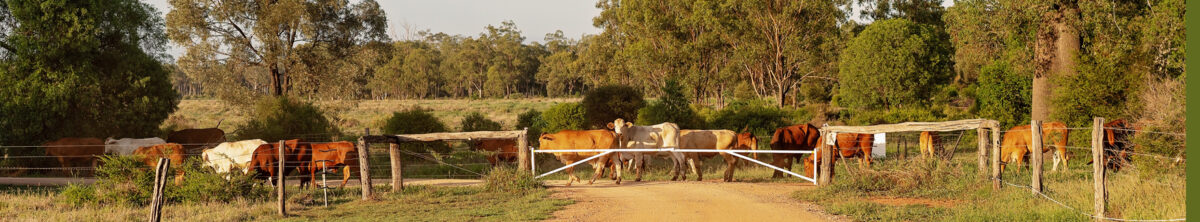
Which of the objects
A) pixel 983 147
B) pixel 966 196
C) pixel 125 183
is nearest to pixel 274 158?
pixel 125 183

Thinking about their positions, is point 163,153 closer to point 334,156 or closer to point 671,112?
point 334,156

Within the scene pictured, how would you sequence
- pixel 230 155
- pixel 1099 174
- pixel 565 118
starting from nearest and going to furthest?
pixel 1099 174
pixel 230 155
pixel 565 118

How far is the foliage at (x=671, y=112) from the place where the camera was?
93.2ft

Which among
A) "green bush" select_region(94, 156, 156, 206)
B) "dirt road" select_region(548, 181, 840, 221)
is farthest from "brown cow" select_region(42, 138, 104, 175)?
"dirt road" select_region(548, 181, 840, 221)

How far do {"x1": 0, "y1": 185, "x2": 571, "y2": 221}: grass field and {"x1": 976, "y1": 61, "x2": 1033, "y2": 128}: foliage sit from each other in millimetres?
19910

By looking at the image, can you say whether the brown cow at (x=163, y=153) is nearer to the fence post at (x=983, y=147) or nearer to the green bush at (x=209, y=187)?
the green bush at (x=209, y=187)

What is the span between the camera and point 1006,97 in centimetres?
2753

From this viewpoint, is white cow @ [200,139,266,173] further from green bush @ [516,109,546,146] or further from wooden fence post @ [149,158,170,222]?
green bush @ [516,109,546,146]

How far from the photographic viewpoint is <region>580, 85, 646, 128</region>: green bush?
30234 millimetres

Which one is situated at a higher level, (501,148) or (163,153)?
(163,153)

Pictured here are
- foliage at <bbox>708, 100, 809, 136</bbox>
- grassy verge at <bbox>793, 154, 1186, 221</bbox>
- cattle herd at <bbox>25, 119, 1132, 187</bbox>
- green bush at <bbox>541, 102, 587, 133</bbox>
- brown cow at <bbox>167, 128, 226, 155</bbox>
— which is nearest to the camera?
grassy verge at <bbox>793, 154, 1186, 221</bbox>

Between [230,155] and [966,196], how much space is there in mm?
12871

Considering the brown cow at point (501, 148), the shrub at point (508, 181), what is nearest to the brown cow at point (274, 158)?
the shrub at point (508, 181)

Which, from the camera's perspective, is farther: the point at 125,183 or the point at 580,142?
the point at 580,142
